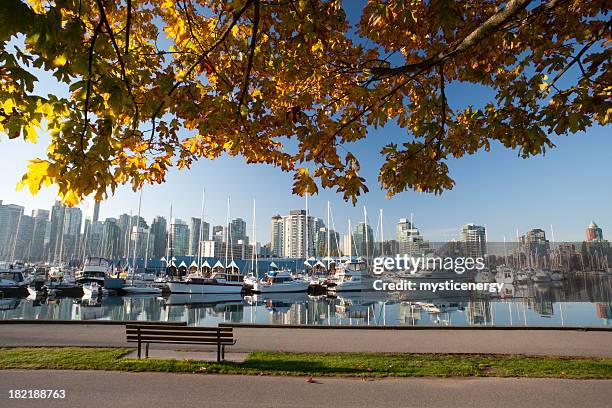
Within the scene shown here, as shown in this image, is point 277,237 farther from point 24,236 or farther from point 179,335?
point 179,335

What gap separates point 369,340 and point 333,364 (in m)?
3.28

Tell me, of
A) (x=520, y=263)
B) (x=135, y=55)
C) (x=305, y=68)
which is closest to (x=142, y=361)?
(x=135, y=55)

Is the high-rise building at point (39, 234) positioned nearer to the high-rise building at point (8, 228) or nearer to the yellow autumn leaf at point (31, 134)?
the high-rise building at point (8, 228)

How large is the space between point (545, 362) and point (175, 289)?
4816 cm

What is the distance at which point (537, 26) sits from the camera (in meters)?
5.16

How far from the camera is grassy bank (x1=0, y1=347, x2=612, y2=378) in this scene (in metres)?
6.95

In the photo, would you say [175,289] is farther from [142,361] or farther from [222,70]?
[222,70]

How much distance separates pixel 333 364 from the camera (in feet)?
24.7

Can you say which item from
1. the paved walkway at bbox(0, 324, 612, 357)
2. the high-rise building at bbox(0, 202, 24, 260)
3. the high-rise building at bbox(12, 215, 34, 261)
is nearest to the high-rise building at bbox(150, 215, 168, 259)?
the high-rise building at bbox(12, 215, 34, 261)

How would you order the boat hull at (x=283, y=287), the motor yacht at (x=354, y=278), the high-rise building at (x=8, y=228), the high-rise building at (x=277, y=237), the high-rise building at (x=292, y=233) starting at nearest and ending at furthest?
the boat hull at (x=283, y=287) → the motor yacht at (x=354, y=278) → the high-rise building at (x=8, y=228) → the high-rise building at (x=292, y=233) → the high-rise building at (x=277, y=237)

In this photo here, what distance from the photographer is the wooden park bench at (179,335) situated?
25.7ft

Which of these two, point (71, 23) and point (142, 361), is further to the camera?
point (142, 361)

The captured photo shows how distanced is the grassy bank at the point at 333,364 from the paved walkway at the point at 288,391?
0.34m

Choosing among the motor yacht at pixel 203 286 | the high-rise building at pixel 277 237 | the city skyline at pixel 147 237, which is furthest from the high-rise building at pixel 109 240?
the high-rise building at pixel 277 237
